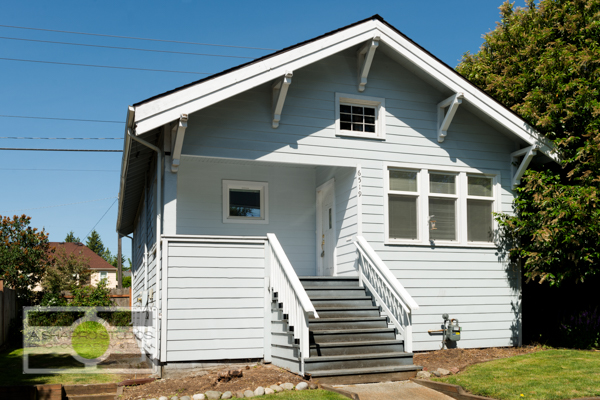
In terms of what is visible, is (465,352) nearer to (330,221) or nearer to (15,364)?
(330,221)

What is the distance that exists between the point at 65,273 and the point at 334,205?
20.4 meters

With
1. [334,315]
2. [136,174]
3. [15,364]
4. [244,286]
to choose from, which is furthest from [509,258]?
[15,364]

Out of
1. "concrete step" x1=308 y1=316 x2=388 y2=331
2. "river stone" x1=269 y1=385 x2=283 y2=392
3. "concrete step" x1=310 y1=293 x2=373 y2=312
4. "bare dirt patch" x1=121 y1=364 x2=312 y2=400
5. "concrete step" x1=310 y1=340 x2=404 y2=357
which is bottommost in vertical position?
"bare dirt patch" x1=121 y1=364 x2=312 y2=400

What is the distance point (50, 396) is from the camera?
23.4ft

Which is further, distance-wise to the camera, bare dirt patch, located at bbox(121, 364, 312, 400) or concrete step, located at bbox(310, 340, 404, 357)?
concrete step, located at bbox(310, 340, 404, 357)

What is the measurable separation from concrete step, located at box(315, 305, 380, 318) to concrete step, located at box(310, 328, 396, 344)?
559 millimetres

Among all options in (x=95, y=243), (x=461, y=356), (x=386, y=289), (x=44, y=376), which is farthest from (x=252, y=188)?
(x=95, y=243)

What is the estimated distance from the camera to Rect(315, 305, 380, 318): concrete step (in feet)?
26.6

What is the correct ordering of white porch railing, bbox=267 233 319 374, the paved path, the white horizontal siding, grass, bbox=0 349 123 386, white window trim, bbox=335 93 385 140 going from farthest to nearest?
white window trim, bbox=335 93 385 140 → the white horizontal siding → grass, bbox=0 349 123 386 → white porch railing, bbox=267 233 319 374 → the paved path

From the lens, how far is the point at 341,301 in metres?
8.51

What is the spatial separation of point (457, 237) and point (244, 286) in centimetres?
429

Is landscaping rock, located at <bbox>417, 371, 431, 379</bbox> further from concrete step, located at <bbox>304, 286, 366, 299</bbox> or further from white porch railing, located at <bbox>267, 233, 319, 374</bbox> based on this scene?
concrete step, located at <bbox>304, 286, 366, 299</bbox>

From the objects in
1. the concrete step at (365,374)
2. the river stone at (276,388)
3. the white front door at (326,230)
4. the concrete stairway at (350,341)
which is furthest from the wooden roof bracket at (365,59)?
the river stone at (276,388)

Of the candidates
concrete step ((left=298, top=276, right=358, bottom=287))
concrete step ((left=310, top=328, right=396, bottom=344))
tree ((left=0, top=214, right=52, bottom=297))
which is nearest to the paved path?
concrete step ((left=310, top=328, right=396, bottom=344))
